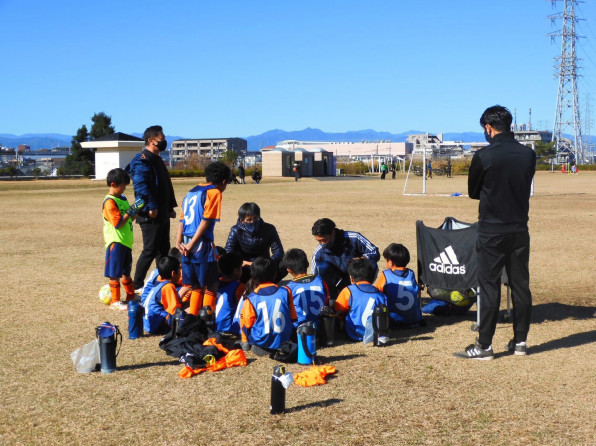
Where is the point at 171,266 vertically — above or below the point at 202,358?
above

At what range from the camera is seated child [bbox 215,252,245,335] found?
585 cm

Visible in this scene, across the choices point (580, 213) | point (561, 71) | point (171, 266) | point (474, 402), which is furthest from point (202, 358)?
point (561, 71)

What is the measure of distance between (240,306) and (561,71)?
8470 cm

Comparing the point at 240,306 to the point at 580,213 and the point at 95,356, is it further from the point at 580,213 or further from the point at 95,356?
the point at 580,213

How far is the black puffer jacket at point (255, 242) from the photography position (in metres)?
6.63

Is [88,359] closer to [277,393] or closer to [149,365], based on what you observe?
[149,365]

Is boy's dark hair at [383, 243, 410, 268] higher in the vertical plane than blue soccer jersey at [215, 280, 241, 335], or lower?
higher

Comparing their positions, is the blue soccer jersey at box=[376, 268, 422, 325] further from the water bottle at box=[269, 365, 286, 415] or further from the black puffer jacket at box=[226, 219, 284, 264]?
the water bottle at box=[269, 365, 286, 415]

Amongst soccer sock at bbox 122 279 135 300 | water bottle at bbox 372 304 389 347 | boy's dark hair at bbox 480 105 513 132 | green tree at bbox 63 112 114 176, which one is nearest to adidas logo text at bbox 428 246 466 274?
water bottle at bbox 372 304 389 347

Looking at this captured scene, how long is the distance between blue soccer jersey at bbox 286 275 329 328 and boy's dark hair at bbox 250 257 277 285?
1.15 ft

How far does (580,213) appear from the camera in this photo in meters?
17.8

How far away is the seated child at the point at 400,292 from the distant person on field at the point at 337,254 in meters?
0.29

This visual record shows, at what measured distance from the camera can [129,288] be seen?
708 cm

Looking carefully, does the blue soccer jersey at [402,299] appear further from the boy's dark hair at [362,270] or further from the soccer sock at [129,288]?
the soccer sock at [129,288]
